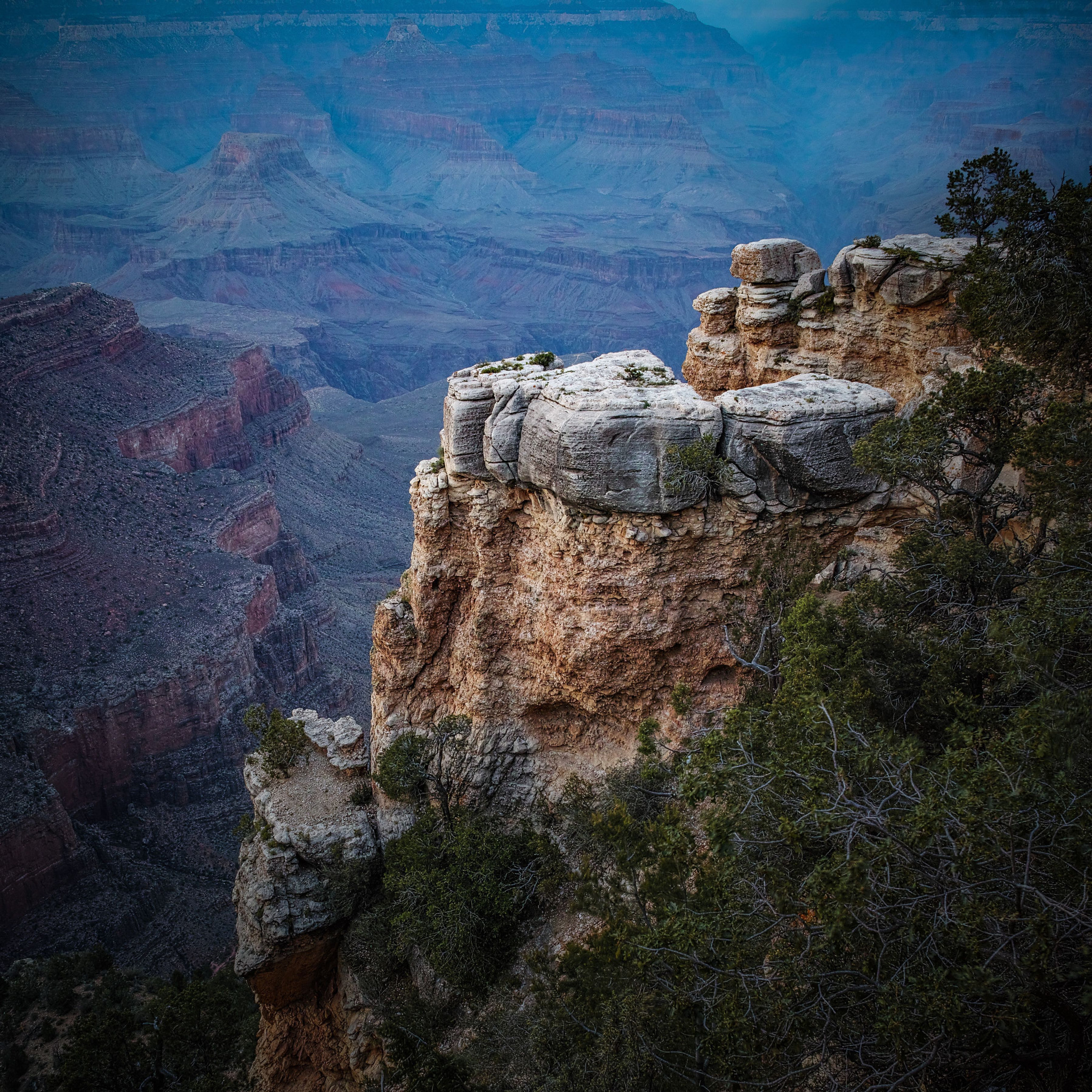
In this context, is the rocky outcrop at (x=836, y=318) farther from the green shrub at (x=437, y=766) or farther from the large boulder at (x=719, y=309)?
the green shrub at (x=437, y=766)

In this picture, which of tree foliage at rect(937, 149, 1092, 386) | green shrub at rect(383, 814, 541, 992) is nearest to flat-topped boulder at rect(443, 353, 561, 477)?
green shrub at rect(383, 814, 541, 992)

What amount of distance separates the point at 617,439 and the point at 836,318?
24.1 feet

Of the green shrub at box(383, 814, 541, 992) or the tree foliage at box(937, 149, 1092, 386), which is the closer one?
the tree foliage at box(937, 149, 1092, 386)

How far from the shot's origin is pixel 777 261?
20453 mm

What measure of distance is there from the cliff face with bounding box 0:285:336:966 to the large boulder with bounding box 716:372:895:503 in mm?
35613

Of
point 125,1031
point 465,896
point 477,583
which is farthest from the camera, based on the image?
point 125,1031

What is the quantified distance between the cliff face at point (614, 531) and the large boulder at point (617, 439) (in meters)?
0.04

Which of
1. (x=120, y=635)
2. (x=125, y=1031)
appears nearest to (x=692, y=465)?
(x=125, y=1031)

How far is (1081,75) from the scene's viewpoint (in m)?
143

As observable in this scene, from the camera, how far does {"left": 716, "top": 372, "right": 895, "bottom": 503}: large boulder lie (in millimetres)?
15266

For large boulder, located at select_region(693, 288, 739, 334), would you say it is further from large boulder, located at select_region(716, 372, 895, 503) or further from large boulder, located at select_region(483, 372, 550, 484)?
large boulder, located at select_region(483, 372, 550, 484)

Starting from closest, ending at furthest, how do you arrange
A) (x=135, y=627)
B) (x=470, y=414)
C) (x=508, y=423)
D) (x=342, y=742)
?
(x=508, y=423) < (x=470, y=414) < (x=342, y=742) < (x=135, y=627)

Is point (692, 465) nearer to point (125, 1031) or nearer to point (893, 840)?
point (893, 840)

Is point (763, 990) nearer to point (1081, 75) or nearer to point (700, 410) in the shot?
point (700, 410)
